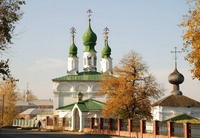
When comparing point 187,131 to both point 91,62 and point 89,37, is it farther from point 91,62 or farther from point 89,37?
point 89,37

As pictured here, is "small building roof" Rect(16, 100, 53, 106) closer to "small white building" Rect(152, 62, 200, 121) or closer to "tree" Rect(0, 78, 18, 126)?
"tree" Rect(0, 78, 18, 126)

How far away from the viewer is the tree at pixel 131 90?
36.2 metres

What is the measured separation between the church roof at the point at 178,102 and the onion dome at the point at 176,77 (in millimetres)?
1761

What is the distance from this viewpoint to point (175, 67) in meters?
47.6

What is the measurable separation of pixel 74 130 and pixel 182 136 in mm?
19919

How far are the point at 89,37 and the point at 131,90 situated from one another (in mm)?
30237

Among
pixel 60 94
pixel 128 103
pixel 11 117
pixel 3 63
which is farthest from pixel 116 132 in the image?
pixel 11 117

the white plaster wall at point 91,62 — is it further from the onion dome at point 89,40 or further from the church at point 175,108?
the church at point 175,108

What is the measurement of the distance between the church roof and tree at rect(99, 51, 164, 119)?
7.58m

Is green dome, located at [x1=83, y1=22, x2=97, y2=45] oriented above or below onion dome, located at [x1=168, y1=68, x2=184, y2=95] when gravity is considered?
above

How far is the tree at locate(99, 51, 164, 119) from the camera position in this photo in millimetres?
36250

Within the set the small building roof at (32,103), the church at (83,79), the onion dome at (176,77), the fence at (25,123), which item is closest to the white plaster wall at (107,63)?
the church at (83,79)

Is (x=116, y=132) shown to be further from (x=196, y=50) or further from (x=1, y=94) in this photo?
(x=1, y=94)

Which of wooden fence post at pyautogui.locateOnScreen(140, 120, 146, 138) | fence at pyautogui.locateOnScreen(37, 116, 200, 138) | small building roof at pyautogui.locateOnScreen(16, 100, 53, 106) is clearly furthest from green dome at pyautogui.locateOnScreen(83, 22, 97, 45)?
small building roof at pyautogui.locateOnScreen(16, 100, 53, 106)
